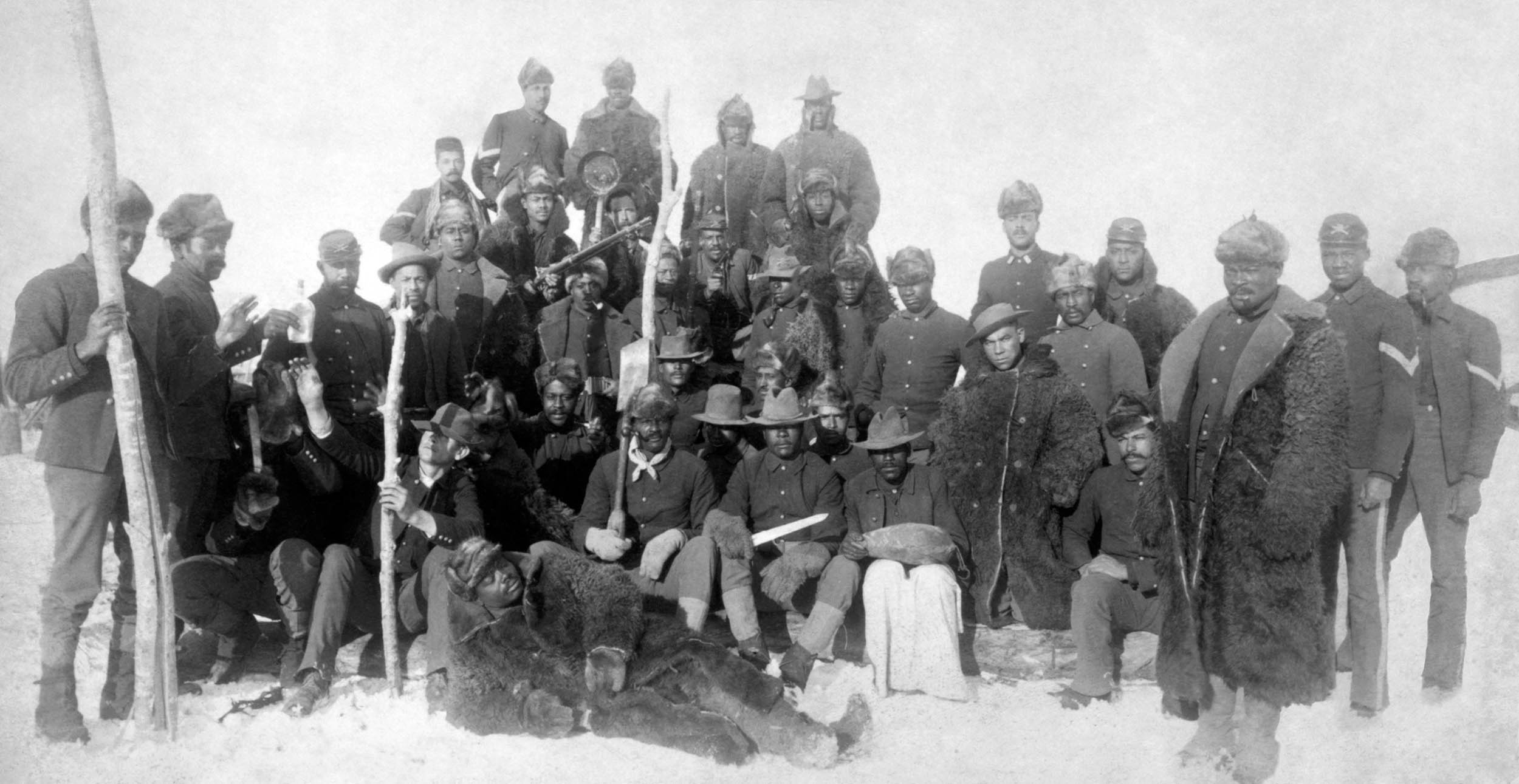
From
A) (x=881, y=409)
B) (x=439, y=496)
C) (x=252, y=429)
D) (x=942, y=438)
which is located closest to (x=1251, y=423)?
(x=942, y=438)

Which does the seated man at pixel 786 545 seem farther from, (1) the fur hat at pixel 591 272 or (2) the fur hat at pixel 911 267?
(1) the fur hat at pixel 591 272

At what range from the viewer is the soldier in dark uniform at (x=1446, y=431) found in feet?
21.0

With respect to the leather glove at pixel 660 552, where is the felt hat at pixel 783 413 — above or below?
above

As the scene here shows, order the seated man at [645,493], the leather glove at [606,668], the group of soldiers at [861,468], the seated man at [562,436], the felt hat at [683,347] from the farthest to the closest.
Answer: the felt hat at [683,347] → the seated man at [562,436] → the seated man at [645,493] → the leather glove at [606,668] → the group of soldiers at [861,468]

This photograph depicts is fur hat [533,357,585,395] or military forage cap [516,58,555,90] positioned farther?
military forage cap [516,58,555,90]

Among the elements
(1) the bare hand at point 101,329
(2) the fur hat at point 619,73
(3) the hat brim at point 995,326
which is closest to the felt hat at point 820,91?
(2) the fur hat at point 619,73

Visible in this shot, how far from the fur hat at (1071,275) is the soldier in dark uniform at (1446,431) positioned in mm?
1756

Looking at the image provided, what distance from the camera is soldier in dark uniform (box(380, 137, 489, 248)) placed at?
377 inches

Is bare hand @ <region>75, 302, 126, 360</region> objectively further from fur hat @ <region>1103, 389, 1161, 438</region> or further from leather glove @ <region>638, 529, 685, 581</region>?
fur hat @ <region>1103, 389, 1161, 438</region>

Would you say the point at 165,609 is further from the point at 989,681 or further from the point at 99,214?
the point at 989,681

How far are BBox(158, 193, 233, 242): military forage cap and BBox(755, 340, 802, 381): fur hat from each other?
136 inches

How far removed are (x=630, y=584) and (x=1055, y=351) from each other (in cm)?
302

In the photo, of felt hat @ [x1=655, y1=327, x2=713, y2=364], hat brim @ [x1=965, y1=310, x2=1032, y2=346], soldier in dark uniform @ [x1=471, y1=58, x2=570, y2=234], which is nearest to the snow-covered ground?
hat brim @ [x1=965, y1=310, x2=1032, y2=346]

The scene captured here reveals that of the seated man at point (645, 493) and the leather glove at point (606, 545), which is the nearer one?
the leather glove at point (606, 545)
